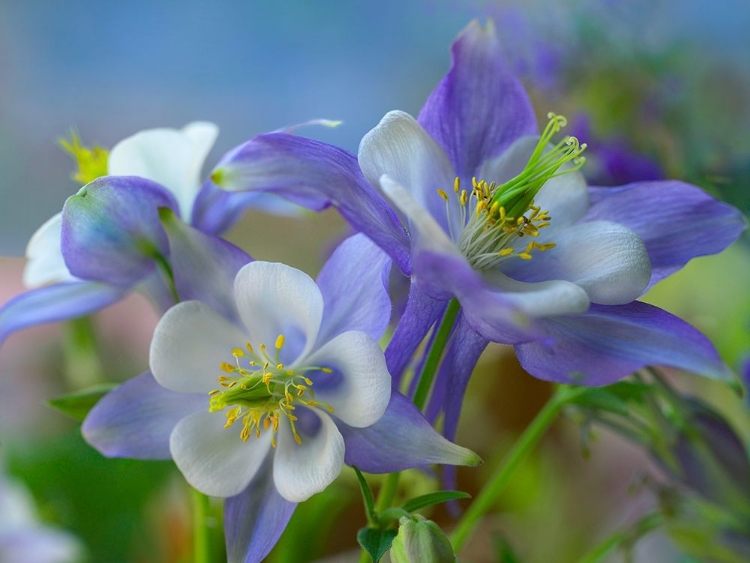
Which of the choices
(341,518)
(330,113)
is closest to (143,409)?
(341,518)

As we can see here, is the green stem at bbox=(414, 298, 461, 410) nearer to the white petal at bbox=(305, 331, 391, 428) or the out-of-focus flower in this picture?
the white petal at bbox=(305, 331, 391, 428)

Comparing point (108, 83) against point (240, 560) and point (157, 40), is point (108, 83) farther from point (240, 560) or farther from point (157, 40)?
point (240, 560)

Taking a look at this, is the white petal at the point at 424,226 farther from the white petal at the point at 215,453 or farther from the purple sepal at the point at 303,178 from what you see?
the white petal at the point at 215,453

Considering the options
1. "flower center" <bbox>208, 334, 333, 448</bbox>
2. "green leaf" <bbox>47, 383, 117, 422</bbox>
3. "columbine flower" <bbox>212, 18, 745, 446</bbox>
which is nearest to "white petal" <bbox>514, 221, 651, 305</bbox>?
"columbine flower" <bbox>212, 18, 745, 446</bbox>

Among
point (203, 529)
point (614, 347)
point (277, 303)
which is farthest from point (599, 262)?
point (203, 529)

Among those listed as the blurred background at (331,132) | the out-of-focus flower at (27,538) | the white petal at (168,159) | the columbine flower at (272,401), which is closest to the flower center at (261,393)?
the columbine flower at (272,401)

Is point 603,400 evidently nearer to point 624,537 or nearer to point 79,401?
point 624,537
